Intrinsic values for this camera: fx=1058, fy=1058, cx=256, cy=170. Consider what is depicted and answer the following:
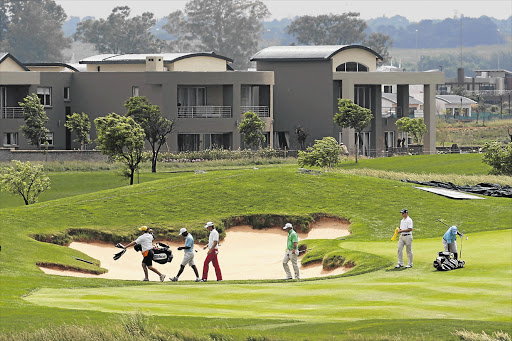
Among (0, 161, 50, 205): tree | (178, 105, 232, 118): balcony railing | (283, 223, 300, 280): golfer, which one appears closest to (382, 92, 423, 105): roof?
(178, 105, 232, 118): balcony railing

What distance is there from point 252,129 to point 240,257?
45.9 meters

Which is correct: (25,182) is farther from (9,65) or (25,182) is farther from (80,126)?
(9,65)

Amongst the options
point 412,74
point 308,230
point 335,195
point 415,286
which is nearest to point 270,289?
point 415,286

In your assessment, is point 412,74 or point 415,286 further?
point 412,74

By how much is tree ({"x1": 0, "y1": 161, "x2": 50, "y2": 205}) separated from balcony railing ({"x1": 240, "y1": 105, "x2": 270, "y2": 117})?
129 feet

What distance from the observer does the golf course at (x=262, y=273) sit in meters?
18.6

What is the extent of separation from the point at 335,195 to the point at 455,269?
20.2 metres

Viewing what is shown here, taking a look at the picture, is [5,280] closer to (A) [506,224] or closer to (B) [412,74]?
(A) [506,224]

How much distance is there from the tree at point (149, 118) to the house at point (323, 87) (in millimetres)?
15627

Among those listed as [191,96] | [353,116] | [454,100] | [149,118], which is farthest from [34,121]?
[454,100]

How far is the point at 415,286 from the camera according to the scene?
1084 inches

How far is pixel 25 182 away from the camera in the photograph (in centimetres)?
5500

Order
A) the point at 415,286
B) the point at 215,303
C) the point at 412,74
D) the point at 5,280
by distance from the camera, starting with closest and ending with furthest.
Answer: the point at 215,303
the point at 415,286
the point at 5,280
the point at 412,74

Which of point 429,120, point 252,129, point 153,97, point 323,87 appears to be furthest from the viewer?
point 429,120
